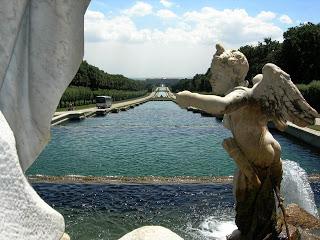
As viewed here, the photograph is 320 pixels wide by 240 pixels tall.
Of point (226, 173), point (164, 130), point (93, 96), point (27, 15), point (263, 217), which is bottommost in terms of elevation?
point (93, 96)

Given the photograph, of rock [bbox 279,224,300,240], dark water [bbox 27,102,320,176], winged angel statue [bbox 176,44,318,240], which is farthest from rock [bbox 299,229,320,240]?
dark water [bbox 27,102,320,176]

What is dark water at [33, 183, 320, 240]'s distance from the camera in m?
7.80

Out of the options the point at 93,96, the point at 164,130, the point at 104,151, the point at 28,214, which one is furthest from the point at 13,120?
the point at 93,96

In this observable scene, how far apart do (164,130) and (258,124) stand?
71.6ft

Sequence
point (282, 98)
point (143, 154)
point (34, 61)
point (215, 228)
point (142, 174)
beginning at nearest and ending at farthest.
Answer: point (34, 61)
point (282, 98)
point (215, 228)
point (142, 174)
point (143, 154)

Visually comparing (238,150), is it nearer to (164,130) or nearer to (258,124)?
(258,124)

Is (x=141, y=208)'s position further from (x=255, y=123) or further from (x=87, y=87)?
(x=87, y=87)

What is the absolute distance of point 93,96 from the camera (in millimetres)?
64875

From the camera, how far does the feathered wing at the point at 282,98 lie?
4320 millimetres

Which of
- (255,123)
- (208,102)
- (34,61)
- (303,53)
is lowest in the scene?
(303,53)

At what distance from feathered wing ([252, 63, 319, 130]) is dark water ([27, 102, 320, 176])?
29.3 feet

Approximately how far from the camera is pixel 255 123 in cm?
484

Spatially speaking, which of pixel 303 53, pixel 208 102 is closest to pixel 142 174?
pixel 208 102

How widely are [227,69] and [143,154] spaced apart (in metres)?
12.5
